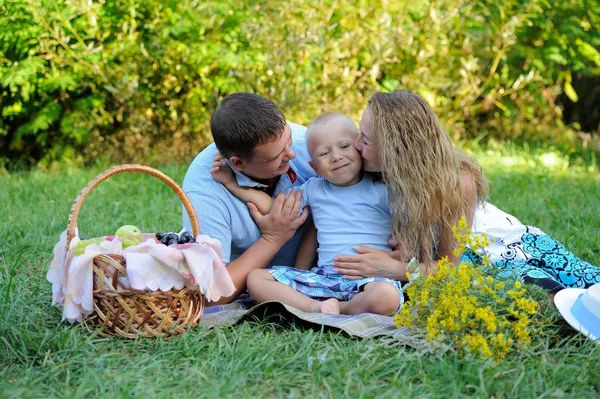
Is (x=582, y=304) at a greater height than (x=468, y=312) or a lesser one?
lesser

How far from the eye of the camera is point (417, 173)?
11.5ft

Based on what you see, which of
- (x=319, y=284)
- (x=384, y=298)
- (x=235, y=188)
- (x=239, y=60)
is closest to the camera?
(x=384, y=298)

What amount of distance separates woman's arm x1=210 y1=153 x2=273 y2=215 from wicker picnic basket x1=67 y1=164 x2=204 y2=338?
24.1 inches

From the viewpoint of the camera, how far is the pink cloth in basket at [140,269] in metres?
3.05

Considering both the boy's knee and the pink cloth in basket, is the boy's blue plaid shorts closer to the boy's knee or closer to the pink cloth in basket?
the boy's knee

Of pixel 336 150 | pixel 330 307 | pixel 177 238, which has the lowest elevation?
pixel 330 307

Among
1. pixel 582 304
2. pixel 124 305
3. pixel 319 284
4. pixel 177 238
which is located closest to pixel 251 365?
pixel 124 305

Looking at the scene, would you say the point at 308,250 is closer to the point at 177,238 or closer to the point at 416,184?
the point at 416,184

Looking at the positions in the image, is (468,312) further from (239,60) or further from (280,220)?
(239,60)

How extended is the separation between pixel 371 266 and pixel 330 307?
27 cm

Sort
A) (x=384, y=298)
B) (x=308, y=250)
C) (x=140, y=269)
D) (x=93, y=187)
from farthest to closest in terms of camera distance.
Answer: (x=308, y=250)
(x=384, y=298)
(x=93, y=187)
(x=140, y=269)

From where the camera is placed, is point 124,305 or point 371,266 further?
point 371,266

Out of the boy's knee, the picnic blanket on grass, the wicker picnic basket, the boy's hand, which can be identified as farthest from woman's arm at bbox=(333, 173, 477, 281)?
the wicker picnic basket

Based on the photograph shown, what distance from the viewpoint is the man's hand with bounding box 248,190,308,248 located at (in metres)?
3.69
